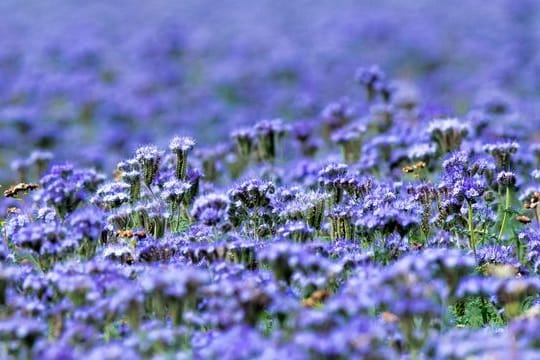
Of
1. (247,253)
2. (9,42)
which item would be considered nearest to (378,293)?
(247,253)

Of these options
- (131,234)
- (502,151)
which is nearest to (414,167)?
(502,151)

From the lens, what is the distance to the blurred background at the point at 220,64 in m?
17.7

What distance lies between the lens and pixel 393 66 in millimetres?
23031

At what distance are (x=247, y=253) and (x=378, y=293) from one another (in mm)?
1653

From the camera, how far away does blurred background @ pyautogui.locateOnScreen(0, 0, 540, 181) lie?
58.0ft

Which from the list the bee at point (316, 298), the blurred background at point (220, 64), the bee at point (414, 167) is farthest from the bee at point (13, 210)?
the blurred background at point (220, 64)

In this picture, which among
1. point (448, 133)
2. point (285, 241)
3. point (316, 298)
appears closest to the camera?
point (316, 298)

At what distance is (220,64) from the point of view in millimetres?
22984

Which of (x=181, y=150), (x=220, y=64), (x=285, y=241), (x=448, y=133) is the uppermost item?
(x=220, y=64)

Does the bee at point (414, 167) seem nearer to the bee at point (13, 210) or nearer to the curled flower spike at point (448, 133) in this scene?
the curled flower spike at point (448, 133)

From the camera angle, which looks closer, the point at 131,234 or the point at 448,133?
the point at 131,234

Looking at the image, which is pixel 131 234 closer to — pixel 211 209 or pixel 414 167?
pixel 211 209

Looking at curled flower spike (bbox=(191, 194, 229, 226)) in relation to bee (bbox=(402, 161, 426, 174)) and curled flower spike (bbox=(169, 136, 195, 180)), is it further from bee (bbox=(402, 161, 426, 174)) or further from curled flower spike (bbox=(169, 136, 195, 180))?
bee (bbox=(402, 161, 426, 174))

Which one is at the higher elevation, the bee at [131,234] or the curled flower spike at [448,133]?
the curled flower spike at [448,133]
